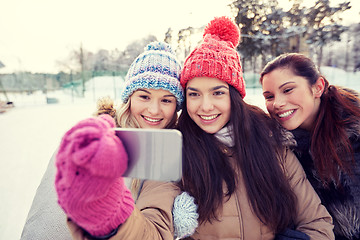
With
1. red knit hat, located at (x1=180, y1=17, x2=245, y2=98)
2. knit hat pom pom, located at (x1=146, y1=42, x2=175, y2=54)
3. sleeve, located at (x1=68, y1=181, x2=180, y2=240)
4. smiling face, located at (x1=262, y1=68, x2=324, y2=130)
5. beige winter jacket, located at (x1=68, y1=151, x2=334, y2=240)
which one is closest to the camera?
sleeve, located at (x1=68, y1=181, x2=180, y2=240)

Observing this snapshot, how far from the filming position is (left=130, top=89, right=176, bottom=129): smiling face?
180cm

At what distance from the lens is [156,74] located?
177cm

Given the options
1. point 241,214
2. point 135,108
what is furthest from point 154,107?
point 241,214

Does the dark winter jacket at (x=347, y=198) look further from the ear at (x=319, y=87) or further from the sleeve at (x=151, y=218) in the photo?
the sleeve at (x=151, y=218)

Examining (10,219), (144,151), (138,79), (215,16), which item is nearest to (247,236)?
(144,151)

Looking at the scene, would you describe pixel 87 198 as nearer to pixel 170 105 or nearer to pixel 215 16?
pixel 170 105

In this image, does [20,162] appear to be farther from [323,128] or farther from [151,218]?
[323,128]

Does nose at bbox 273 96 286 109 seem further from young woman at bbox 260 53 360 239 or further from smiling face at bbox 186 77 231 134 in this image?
smiling face at bbox 186 77 231 134

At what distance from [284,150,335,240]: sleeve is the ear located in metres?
0.72

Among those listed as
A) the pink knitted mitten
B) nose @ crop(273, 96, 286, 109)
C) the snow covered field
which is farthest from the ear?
the pink knitted mitten

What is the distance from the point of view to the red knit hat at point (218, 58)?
156 centimetres

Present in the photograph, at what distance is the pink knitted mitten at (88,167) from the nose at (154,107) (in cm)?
105

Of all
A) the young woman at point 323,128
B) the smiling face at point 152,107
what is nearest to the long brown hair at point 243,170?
the smiling face at point 152,107

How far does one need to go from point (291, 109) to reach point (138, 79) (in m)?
1.27
